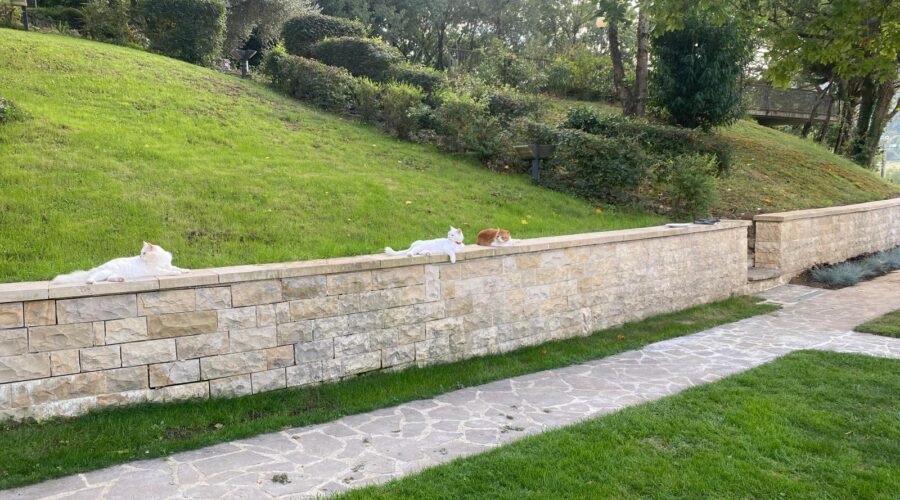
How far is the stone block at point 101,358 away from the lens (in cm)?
419

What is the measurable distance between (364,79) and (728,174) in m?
8.02

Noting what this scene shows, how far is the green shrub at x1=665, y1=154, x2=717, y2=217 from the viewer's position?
35.2 ft

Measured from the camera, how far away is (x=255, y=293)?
4781 millimetres

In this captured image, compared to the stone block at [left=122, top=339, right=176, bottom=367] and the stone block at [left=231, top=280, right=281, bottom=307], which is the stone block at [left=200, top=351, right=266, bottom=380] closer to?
the stone block at [left=122, top=339, right=176, bottom=367]

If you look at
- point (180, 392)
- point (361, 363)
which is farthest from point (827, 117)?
point (180, 392)

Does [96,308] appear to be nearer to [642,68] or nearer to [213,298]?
[213,298]

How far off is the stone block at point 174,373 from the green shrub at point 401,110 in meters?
8.40

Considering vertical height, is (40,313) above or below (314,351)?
above

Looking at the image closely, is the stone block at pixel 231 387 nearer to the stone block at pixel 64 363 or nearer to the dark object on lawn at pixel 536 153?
the stone block at pixel 64 363

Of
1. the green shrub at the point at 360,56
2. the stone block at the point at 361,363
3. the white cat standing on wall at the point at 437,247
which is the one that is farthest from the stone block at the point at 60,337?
the green shrub at the point at 360,56

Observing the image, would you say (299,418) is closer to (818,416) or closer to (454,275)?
(454,275)

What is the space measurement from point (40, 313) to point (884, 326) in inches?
360

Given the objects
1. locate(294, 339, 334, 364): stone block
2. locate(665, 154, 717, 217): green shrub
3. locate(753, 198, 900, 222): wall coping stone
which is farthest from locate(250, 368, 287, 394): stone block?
locate(753, 198, 900, 222): wall coping stone

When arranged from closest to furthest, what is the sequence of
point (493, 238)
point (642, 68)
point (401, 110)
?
point (493, 238) → point (401, 110) → point (642, 68)
